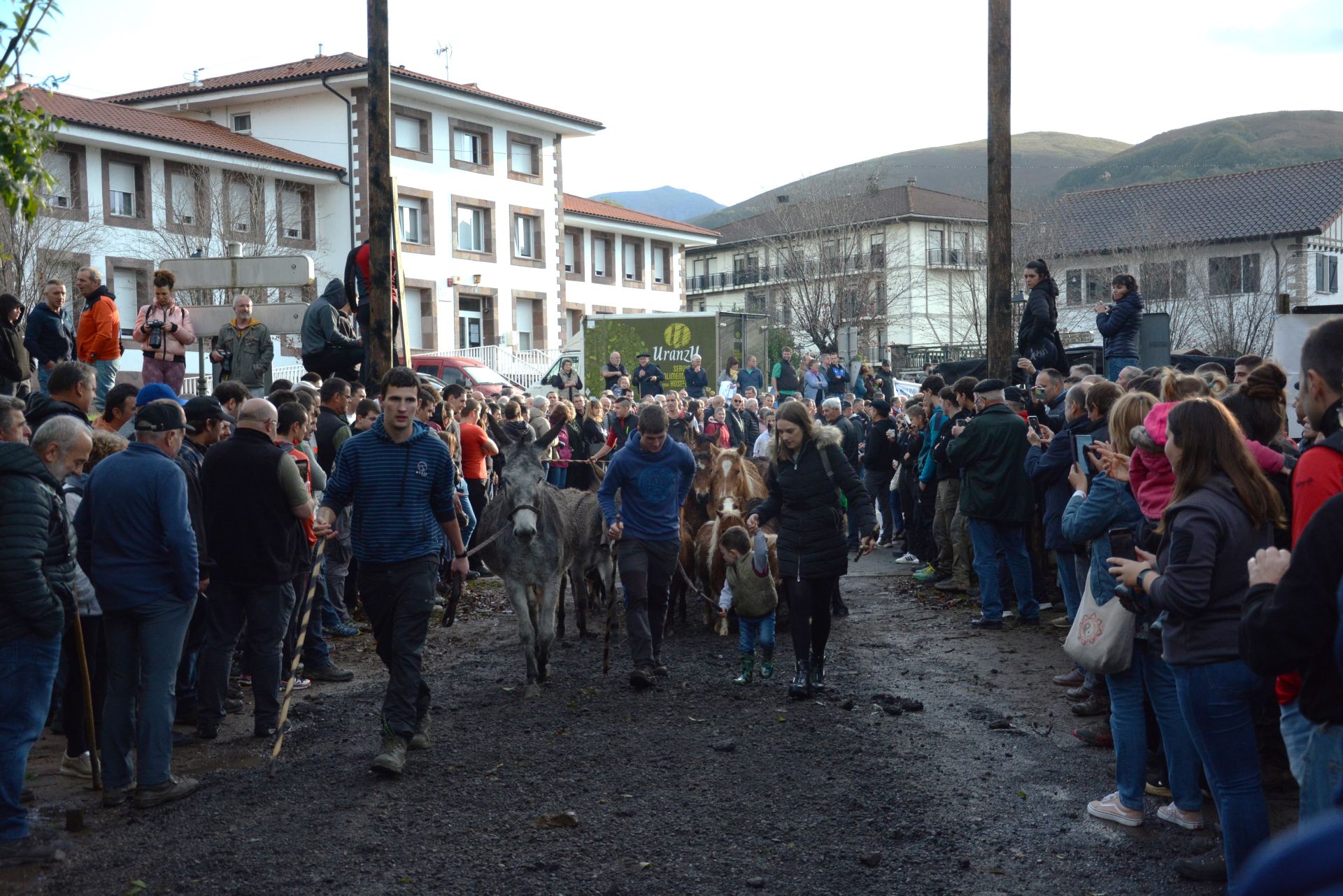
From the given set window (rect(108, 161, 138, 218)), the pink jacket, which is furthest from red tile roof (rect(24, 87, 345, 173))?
the pink jacket

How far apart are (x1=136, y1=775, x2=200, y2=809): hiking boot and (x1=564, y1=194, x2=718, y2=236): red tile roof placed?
4955 centimetres

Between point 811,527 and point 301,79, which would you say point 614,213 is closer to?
point 301,79

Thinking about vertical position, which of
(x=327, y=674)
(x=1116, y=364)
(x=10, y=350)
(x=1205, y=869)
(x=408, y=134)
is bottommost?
(x=327, y=674)

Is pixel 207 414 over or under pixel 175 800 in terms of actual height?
over

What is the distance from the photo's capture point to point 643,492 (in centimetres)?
977

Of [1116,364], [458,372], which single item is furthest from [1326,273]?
[1116,364]

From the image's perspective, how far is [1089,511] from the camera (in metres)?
7.09

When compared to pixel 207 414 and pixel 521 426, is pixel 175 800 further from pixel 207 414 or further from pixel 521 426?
pixel 521 426

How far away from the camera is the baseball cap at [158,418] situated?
6770mm

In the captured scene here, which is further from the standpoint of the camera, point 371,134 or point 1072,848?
point 371,134

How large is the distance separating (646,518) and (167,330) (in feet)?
23.2

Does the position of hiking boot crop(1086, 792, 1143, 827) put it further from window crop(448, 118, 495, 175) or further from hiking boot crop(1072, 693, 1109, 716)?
window crop(448, 118, 495, 175)

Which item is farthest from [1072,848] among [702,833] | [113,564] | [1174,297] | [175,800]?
[1174,297]

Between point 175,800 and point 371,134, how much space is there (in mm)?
8113
